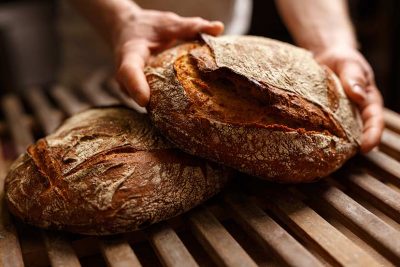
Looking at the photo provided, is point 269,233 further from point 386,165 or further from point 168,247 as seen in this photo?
point 386,165

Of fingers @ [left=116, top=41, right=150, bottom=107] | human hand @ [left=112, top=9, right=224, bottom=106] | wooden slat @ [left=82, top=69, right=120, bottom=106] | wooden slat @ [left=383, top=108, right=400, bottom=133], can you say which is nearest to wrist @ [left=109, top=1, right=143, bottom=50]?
human hand @ [left=112, top=9, right=224, bottom=106]

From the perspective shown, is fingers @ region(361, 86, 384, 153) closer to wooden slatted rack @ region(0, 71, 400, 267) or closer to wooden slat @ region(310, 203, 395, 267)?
wooden slatted rack @ region(0, 71, 400, 267)

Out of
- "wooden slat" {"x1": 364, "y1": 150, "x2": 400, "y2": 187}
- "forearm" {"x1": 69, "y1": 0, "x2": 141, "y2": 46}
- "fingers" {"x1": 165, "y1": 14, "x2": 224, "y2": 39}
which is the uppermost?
"fingers" {"x1": 165, "y1": 14, "x2": 224, "y2": 39}

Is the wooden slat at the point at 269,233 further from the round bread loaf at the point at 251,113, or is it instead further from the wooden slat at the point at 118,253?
the wooden slat at the point at 118,253

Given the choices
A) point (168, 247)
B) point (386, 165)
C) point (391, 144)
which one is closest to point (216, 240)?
point (168, 247)

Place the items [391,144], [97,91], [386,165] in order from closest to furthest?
[386,165], [391,144], [97,91]
